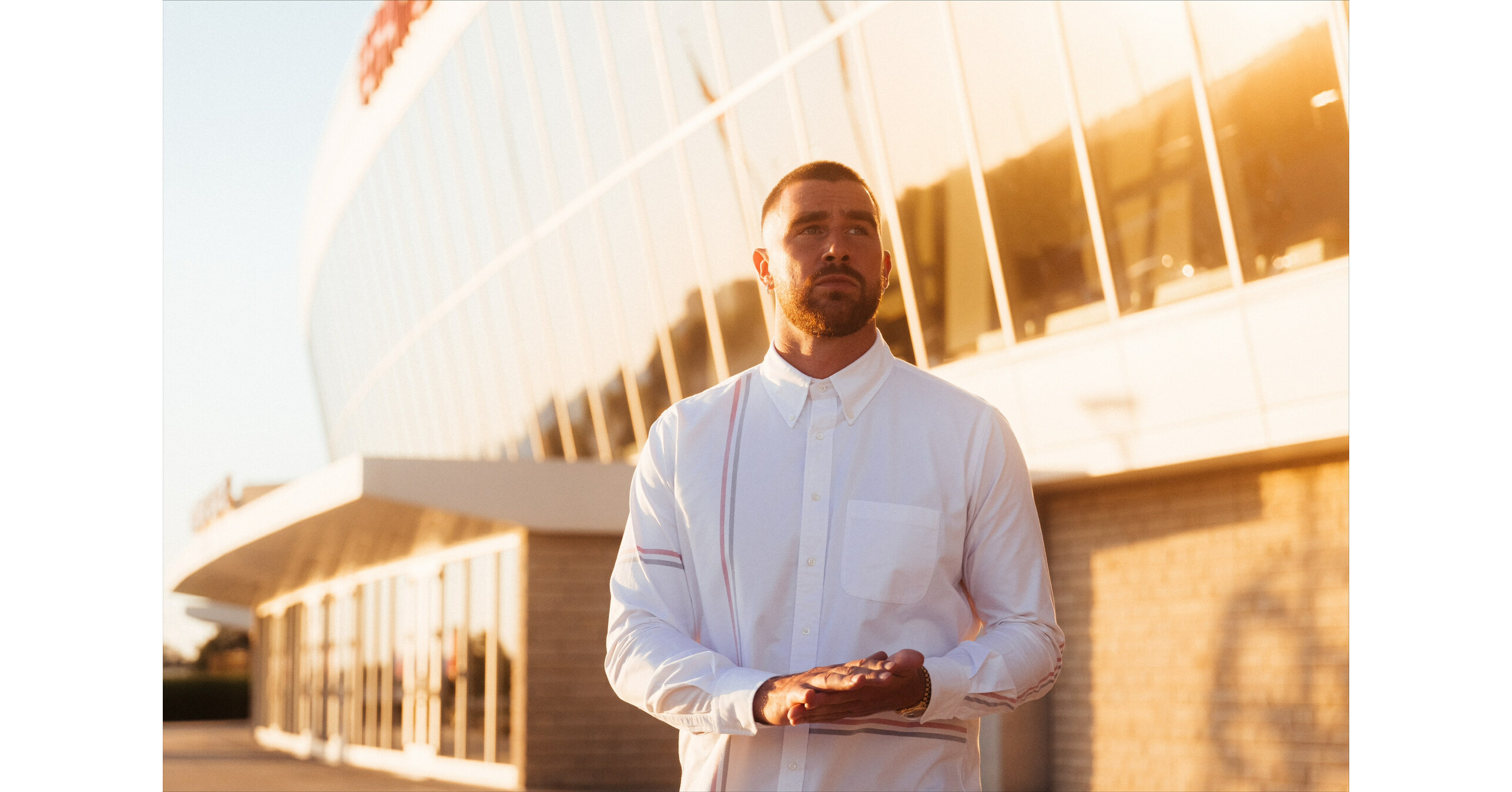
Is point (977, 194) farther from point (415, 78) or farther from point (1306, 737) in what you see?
point (415, 78)

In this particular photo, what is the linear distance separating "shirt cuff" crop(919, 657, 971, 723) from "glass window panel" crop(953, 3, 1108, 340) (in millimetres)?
10176

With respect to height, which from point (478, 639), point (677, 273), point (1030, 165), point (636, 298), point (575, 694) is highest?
point (1030, 165)

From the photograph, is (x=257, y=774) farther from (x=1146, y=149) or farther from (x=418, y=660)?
(x=1146, y=149)

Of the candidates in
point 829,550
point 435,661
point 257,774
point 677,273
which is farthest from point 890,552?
point 257,774

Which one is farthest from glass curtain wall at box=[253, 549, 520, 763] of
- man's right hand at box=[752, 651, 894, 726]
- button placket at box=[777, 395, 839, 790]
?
man's right hand at box=[752, 651, 894, 726]

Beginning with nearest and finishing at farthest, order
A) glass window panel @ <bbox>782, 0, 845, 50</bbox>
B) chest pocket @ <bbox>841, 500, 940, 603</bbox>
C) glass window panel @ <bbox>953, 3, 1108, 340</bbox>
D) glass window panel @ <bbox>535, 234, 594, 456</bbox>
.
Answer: chest pocket @ <bbox>841, 500, 940, 603</bbox>, glass window panel @ <bbox>953, 3, 1108, 340</bbox>, glass window panel @ <bbox>782, 0, 845, 50</bbox>, glass window panel @ <bbox>535, 234, 594, 456</bbox>

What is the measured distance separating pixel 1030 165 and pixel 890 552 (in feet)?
34.6

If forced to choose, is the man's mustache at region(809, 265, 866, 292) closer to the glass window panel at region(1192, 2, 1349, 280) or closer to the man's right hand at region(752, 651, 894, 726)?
the man's right hand at region(752, 651, 894, 726)

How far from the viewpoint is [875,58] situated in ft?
44.9

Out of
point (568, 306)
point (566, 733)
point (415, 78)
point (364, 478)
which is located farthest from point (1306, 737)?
point (415, 78)

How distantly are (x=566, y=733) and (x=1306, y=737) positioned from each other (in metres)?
8.33

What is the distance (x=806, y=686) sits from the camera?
2.34m

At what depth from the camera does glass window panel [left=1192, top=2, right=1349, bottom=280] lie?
33.7ft

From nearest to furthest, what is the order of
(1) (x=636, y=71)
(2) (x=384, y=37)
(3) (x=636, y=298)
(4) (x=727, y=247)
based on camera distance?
(4) (x=727, y=247) < (1) (x=636, y=71) < (3) (x=636, y=298) < (2) (x=384, y=37)
